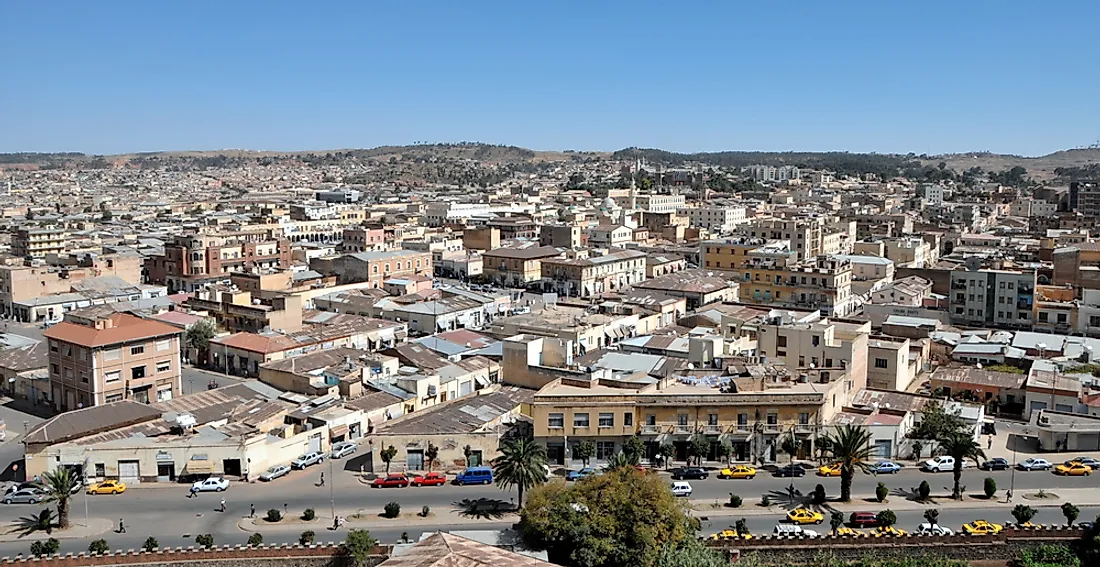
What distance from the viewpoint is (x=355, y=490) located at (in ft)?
96.1

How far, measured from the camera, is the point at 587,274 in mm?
71188

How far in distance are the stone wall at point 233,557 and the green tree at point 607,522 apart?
165 inches

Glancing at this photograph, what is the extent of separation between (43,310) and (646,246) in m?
51.6

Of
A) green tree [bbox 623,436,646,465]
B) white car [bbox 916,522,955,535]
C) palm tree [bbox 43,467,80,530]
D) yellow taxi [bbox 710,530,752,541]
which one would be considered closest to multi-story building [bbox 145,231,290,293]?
palm tree [bbox 43,467,80,530]

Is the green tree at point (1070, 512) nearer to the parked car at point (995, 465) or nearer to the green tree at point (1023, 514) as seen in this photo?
the green tree at point (1023, 514)

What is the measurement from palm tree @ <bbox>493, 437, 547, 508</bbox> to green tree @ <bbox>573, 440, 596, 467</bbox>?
310 cm

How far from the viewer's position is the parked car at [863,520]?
85.9ft

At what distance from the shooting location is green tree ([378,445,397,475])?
1195 inches

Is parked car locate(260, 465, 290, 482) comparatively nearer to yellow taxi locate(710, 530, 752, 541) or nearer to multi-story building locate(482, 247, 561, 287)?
yellow taxi locate(710, 530, 752, 541)

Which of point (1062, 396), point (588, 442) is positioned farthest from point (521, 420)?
point (1062, 396)

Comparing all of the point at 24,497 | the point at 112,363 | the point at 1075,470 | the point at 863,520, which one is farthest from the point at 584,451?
the point at 112,363

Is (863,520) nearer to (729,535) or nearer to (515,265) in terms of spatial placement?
(729,535)

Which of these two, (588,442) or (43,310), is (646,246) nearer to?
(43,310)

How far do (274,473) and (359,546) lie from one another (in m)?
8.19
